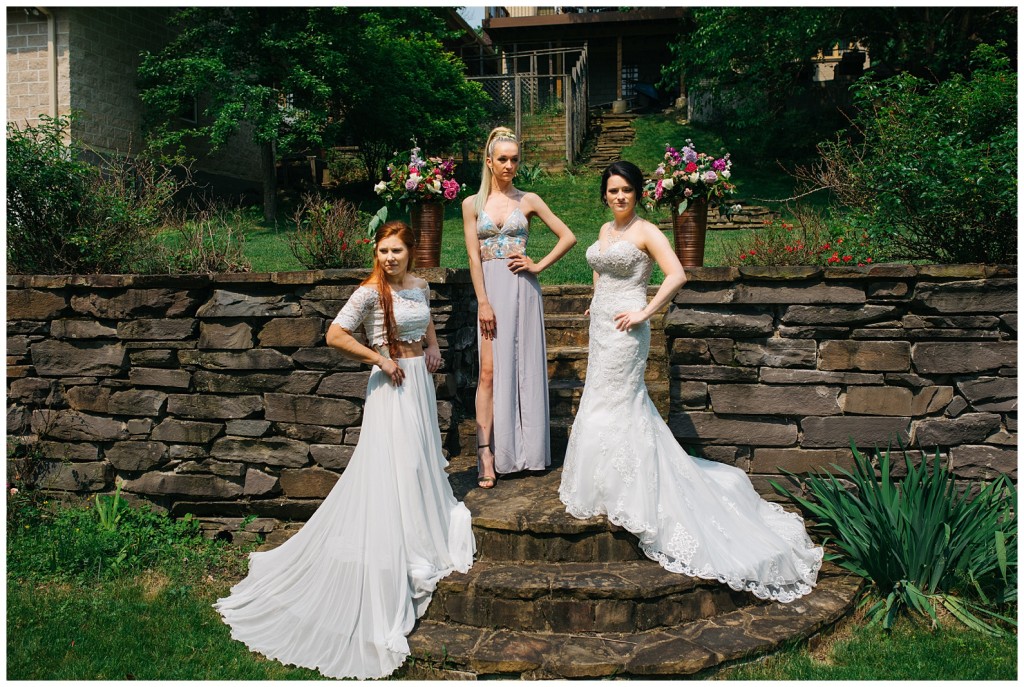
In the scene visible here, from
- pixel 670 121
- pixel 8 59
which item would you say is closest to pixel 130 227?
pixel 8 59

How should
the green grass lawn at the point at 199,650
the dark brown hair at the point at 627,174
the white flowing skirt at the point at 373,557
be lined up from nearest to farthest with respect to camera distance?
1. the green grass lawn at the point at 199,650
2. the white flowing skirt at the point at 373,557
3. the dark brown hair at the point at 627,174

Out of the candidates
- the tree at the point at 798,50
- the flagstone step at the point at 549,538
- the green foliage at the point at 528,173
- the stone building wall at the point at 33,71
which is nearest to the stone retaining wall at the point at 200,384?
the flagstone step at the point at 549,538

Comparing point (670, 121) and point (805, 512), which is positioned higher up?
point (670, 121)

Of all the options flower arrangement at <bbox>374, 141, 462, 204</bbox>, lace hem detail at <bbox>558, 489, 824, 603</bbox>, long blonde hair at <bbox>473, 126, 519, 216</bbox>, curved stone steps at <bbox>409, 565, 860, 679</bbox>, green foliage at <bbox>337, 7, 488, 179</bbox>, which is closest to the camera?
curved stone steps at <bbox>409, 565, 860, 679</bbox>

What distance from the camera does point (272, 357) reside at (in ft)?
18.7

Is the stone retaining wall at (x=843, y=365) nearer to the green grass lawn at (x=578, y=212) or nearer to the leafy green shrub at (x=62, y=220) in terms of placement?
the green grass lawn at (x=578, y=212)

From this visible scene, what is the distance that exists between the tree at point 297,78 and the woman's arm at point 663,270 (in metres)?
10.3

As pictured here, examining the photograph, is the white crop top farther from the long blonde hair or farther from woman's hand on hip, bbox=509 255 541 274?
the long blonde hair

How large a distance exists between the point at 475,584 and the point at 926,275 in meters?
3.59

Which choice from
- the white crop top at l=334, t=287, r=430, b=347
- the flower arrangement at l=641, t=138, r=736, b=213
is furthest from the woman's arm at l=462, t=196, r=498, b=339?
the flower arrangement at l=641, t=138, r=736, b=213

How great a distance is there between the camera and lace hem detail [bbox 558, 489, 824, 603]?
4.16 metres

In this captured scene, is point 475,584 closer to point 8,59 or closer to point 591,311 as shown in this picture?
point 591,311

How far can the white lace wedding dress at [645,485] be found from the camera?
426cm

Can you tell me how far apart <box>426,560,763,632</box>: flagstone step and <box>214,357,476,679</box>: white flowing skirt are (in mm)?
164
